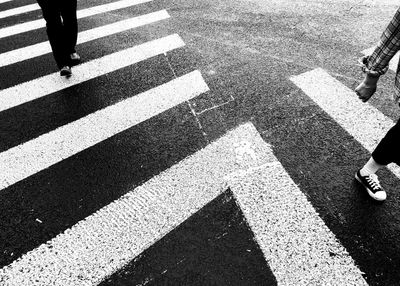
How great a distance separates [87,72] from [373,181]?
3714 millimetres

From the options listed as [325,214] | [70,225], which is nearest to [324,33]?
[325,214]

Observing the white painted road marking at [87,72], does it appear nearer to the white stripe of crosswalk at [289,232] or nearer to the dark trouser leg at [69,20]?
the dark trouser leg at [69,20]

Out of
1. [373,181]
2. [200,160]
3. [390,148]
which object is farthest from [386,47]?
[200,160]

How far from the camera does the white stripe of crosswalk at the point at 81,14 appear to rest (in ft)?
19.9

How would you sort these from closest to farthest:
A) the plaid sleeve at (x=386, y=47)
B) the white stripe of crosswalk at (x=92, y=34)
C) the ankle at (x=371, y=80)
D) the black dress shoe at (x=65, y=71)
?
the plaid sleeve at (x=386, y=47) → the ankle at (x=371, y=80) → the black dress shoe at (x=65, y=71) → the white stripe of crosswalk at (x=92, y=34)

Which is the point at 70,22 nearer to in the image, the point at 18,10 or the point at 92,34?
the point at 92,34

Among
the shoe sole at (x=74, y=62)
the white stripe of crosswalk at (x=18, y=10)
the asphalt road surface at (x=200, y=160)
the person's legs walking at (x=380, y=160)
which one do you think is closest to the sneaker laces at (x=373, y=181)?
the person's legs walking at (x=380, y=160)

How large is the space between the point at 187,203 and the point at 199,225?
0.24 meters

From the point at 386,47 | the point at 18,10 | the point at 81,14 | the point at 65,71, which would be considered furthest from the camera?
the point at 18,10

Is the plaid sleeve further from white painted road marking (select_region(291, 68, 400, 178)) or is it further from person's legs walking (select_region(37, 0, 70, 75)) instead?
person's legs walking (select_region(37, 0, 70, 75))

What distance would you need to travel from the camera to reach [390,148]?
235cm

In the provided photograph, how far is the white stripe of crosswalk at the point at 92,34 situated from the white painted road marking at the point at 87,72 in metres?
0.86

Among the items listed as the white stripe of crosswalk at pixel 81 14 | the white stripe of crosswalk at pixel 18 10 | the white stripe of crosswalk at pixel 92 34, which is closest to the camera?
the white stripe of crosswalk at pixel 92 34

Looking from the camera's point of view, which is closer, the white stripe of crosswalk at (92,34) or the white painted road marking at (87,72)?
the white painted road marking at (87,72)
